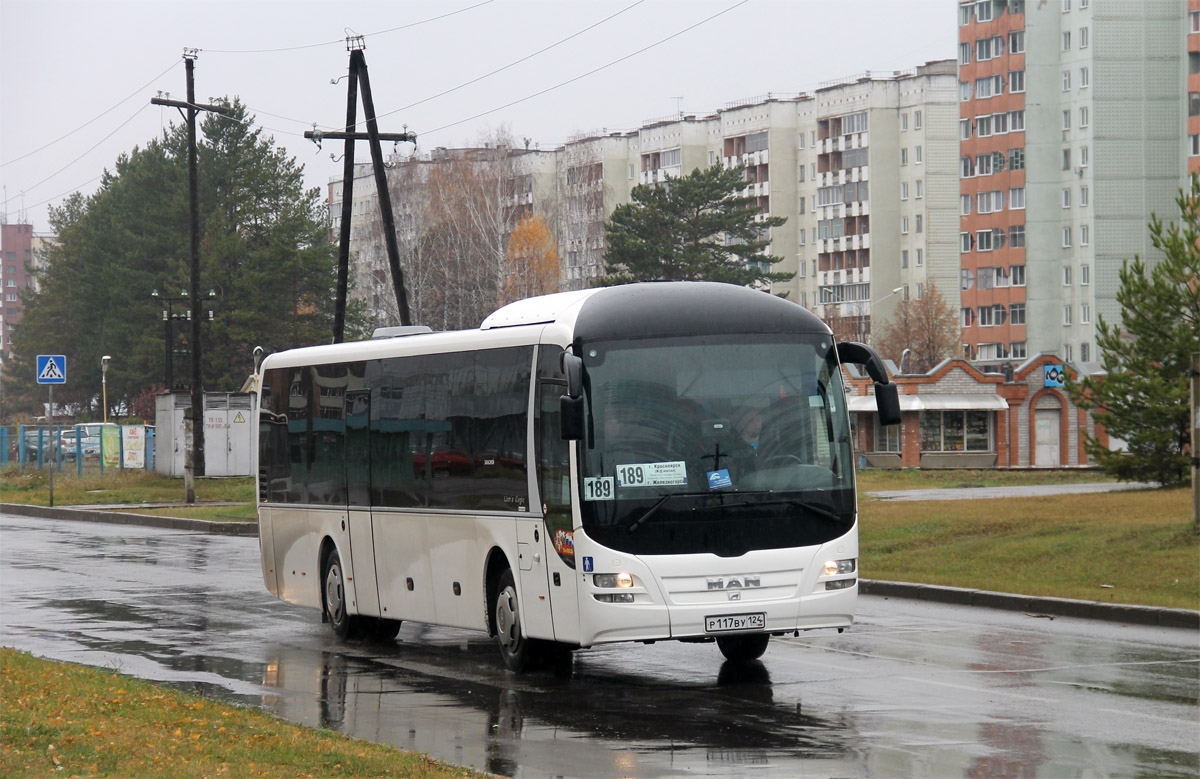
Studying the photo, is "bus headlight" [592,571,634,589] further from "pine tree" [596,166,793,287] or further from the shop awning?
"pine tree" [596,166,793,287]

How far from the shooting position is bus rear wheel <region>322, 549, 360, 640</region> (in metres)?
16.2

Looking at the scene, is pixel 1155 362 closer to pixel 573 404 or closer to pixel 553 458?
pixel 553 458

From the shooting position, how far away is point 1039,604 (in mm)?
18625

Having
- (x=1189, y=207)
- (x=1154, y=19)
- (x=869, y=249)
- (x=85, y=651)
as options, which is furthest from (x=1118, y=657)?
(x=869, y=249)

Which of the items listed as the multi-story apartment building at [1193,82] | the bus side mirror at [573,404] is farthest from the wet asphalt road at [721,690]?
the multi-story apartment building at [1193,82]

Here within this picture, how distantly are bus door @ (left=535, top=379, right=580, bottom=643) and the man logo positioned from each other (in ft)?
3.23

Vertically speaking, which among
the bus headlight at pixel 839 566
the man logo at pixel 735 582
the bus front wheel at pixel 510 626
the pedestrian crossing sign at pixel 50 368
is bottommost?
the bus front wheel at pixel 510 626

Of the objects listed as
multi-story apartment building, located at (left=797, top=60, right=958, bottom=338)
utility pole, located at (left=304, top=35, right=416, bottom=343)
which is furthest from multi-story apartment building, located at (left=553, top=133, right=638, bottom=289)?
utility pole, located at (left=304, top=35, right=416, bottom=343)

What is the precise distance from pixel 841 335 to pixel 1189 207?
276 ft

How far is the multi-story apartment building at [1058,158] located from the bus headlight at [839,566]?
96755 millimetres

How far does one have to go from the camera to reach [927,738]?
9734 mm

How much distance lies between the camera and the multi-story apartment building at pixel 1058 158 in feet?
349

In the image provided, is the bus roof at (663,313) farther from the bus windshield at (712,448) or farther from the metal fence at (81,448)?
the metal fence at (81,448)

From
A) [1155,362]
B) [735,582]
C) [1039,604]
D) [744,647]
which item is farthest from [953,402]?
[735,582]
